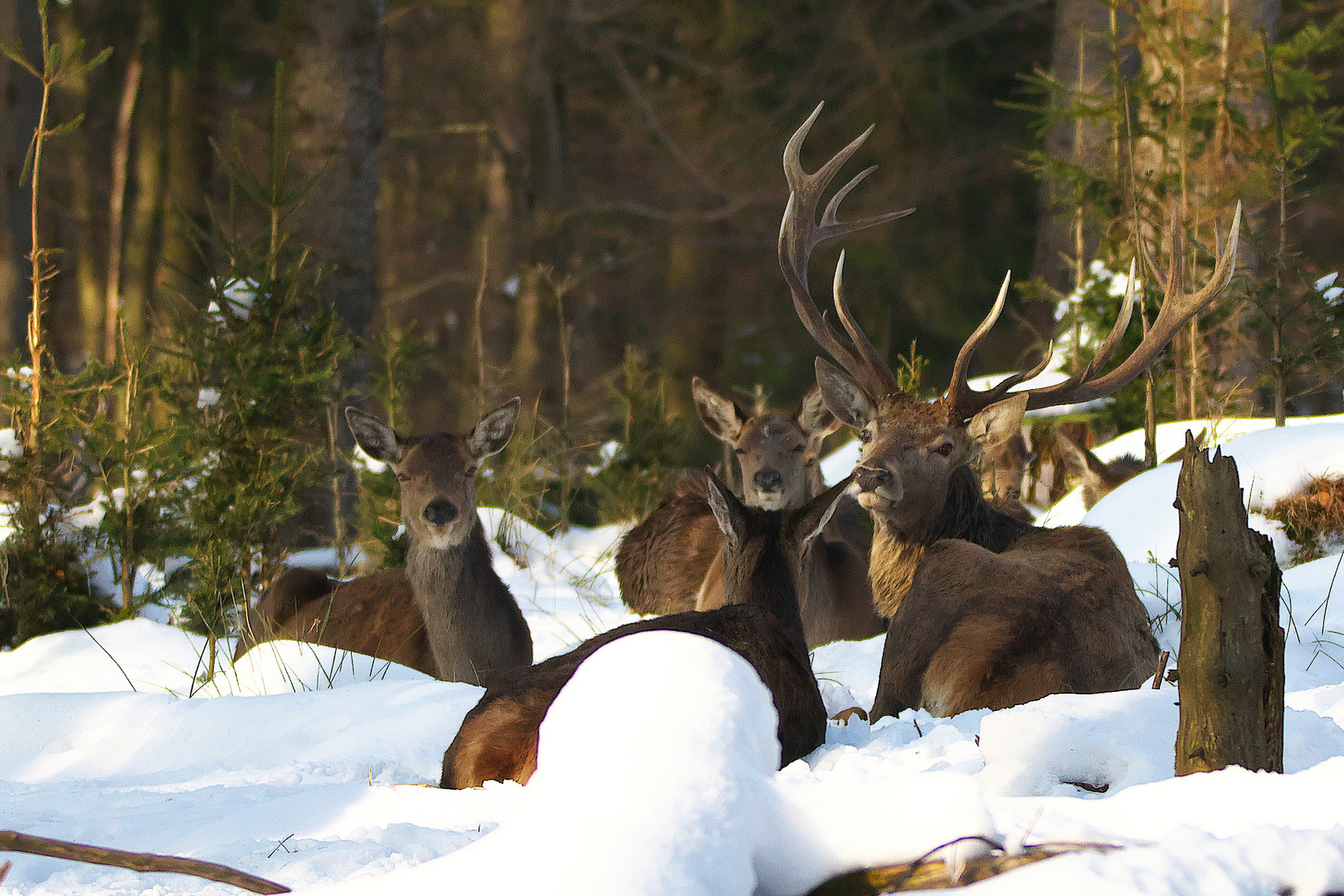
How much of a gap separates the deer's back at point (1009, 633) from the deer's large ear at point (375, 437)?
281cm

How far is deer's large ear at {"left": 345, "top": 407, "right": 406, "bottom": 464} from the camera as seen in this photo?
645 centimetres

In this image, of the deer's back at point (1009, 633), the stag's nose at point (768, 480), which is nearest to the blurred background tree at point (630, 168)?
the stag's nose at point (768, 480)

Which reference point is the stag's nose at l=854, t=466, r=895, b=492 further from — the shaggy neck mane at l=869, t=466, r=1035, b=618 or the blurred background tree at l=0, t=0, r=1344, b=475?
the blurred background tree at l=0, t=0, r=1344, b=475

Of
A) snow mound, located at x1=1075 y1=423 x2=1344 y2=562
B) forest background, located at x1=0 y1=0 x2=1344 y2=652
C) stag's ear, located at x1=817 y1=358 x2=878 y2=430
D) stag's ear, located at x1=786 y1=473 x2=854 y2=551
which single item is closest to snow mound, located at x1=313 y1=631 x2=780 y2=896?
stag's ear, located at x1=786 y1=473 x2=854 y2=551

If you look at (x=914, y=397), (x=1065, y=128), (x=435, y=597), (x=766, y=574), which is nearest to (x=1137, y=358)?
(x=914, y=397)

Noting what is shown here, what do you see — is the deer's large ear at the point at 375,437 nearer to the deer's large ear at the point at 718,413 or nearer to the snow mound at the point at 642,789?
the deer's large ear at the point at 718,413

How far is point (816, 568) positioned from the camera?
6738 millimetres

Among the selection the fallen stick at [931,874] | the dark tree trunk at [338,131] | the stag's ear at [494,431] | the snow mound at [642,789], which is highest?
the dark tree trunk at [338,131]

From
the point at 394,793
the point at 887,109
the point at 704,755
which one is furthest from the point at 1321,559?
the point at 887,109

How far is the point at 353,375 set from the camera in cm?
1174

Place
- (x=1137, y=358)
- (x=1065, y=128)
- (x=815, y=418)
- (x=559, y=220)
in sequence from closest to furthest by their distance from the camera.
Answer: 1. (x=1137, y=358)
2. (x=815, y=418)
3. (x=1065, y=128)
4. (x=559, y=220)

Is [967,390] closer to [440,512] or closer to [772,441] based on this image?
[772,441]

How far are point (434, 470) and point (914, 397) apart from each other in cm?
228

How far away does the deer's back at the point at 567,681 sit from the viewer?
3.48 metres
